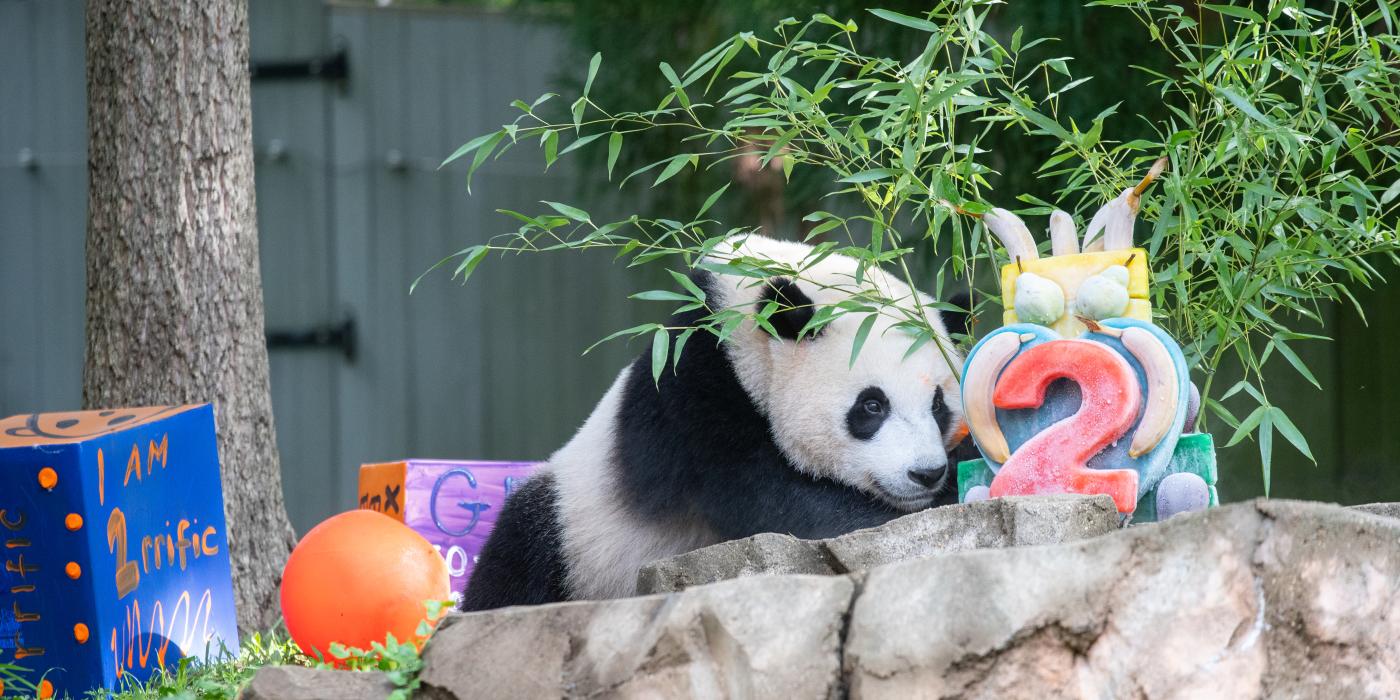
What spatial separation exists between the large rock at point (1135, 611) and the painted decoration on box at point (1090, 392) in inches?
17.5

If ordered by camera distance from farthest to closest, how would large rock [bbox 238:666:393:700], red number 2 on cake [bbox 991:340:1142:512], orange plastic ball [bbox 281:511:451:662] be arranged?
orange plastic ball [bbox 281:511:451:662] < red number 2 on cake [bbox 991:340:1142:512] < large rock [bbox 238:666:393:700]

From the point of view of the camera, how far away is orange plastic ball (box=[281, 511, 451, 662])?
232 cm

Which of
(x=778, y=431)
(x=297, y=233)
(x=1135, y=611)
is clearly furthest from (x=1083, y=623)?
(x=297, y=233)

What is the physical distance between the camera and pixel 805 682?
49.3 inches

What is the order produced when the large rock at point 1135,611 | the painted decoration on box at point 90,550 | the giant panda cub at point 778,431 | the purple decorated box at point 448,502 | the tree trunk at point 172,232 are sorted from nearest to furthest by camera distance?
the large rock at point 1135,611 < the giant panda cub at point 778,431 < the painted decoration on box at point 90,550 < the tree trunk at point 172,232 < the purple decorated box at point 448,502

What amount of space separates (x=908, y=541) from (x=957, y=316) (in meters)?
0.78

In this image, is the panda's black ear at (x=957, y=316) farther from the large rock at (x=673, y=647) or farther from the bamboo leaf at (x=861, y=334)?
the large rock at (x=673, y=647)

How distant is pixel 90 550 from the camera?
2217mm

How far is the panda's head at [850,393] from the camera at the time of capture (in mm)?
2041

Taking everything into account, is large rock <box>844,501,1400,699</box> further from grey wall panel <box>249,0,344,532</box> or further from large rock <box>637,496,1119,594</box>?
grey wall panel <box>249,0,344,532</box>

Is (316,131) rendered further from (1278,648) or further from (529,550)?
(1278,648)

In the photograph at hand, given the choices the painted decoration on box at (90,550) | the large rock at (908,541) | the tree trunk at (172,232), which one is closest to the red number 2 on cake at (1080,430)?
the large rock at (908,541)

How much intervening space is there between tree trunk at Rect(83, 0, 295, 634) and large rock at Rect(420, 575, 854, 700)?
1885mm

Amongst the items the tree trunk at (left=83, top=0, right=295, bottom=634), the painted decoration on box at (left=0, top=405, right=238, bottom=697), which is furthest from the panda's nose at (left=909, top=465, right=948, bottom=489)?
the tree trunk at (left=83, top=0, right=295, bottom=634)
